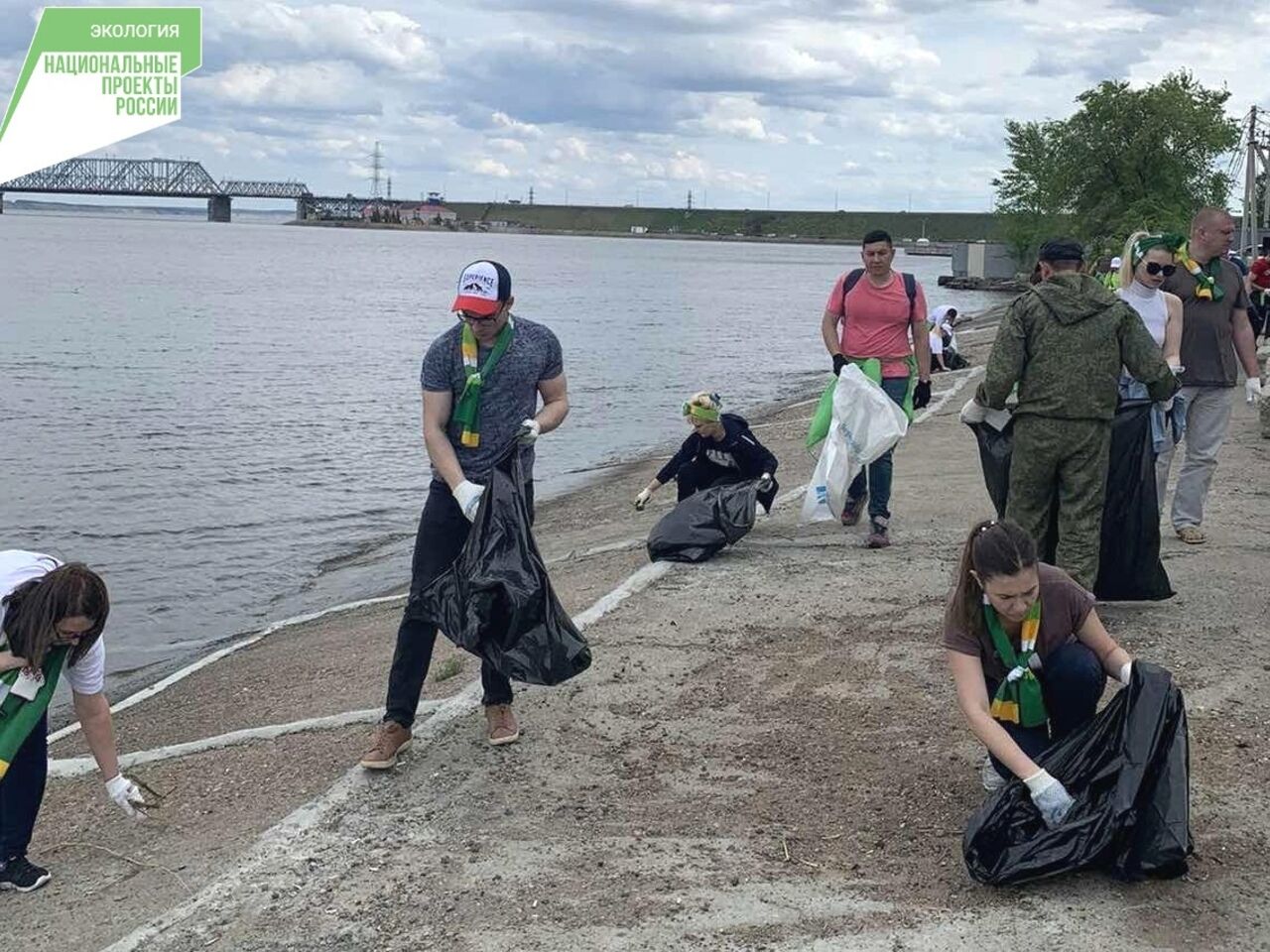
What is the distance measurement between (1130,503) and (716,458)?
9.31 feet

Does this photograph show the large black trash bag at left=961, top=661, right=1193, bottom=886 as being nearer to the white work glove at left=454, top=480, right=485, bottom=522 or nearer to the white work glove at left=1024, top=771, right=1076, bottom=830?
the white work glove at left=1024, top=771, right=1076, bottom=830

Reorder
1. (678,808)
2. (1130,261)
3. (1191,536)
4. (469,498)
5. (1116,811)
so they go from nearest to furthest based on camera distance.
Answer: (1116,811) → (678,808) → (469,498) → (1130,261) → (1191,536)

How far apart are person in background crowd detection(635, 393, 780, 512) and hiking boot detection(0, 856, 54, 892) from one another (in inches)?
178

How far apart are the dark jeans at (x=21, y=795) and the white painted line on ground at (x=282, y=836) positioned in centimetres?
76

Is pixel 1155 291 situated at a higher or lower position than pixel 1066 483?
higher

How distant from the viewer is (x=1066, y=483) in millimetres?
6141

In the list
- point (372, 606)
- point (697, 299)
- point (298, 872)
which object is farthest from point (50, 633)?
point (697, 299)

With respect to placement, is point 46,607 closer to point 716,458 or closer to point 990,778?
point 990,778

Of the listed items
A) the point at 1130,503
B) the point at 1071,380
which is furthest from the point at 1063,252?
the point at 1130,503

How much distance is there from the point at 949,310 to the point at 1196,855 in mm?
19174

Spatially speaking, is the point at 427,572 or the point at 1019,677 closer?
the point at 1019,677

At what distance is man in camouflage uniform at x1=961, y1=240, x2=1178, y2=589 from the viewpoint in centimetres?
603

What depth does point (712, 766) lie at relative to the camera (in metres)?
5.04

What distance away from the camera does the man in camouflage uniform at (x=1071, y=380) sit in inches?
237
